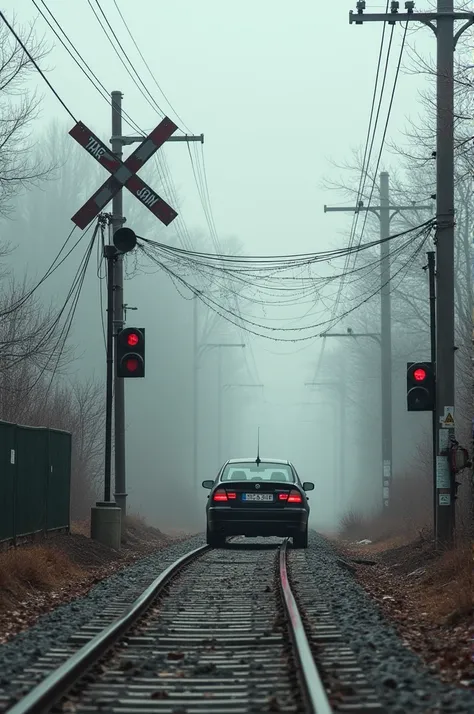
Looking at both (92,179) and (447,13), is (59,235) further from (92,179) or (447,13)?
(447,13)

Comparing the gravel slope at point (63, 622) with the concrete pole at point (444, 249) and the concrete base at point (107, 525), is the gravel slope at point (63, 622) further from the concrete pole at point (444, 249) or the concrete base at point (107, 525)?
the concrete pole at point (444, 249)

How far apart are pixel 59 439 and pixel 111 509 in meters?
1.49

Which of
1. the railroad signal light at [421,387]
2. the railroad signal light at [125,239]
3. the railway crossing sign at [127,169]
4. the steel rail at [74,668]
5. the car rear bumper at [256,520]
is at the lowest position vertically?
the steel rail at [74,668]

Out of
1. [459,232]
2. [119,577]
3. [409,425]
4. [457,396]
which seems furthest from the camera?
[409,425]

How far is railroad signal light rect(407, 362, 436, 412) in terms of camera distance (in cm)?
1791

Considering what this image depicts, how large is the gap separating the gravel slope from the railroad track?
0.13 meters

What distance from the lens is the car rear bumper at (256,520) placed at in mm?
19344

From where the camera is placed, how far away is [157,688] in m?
7.42

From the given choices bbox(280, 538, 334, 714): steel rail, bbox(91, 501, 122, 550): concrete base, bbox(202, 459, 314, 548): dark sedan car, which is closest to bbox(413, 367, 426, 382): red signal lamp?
bbox(202, 459, 314, 548): dark sedan car

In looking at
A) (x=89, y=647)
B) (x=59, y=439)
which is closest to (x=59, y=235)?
(x=59, y=439)

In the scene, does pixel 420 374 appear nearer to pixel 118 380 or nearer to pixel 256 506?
pixel 256 506

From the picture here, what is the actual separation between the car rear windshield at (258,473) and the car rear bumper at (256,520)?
552 millimetres

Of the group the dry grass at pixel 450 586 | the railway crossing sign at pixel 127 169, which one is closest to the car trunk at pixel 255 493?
the dry grass at pixel 450 586

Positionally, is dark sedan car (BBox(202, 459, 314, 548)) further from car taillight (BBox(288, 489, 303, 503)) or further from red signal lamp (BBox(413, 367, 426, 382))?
red signal lamp (BBox(413, 367, 426, 382))
